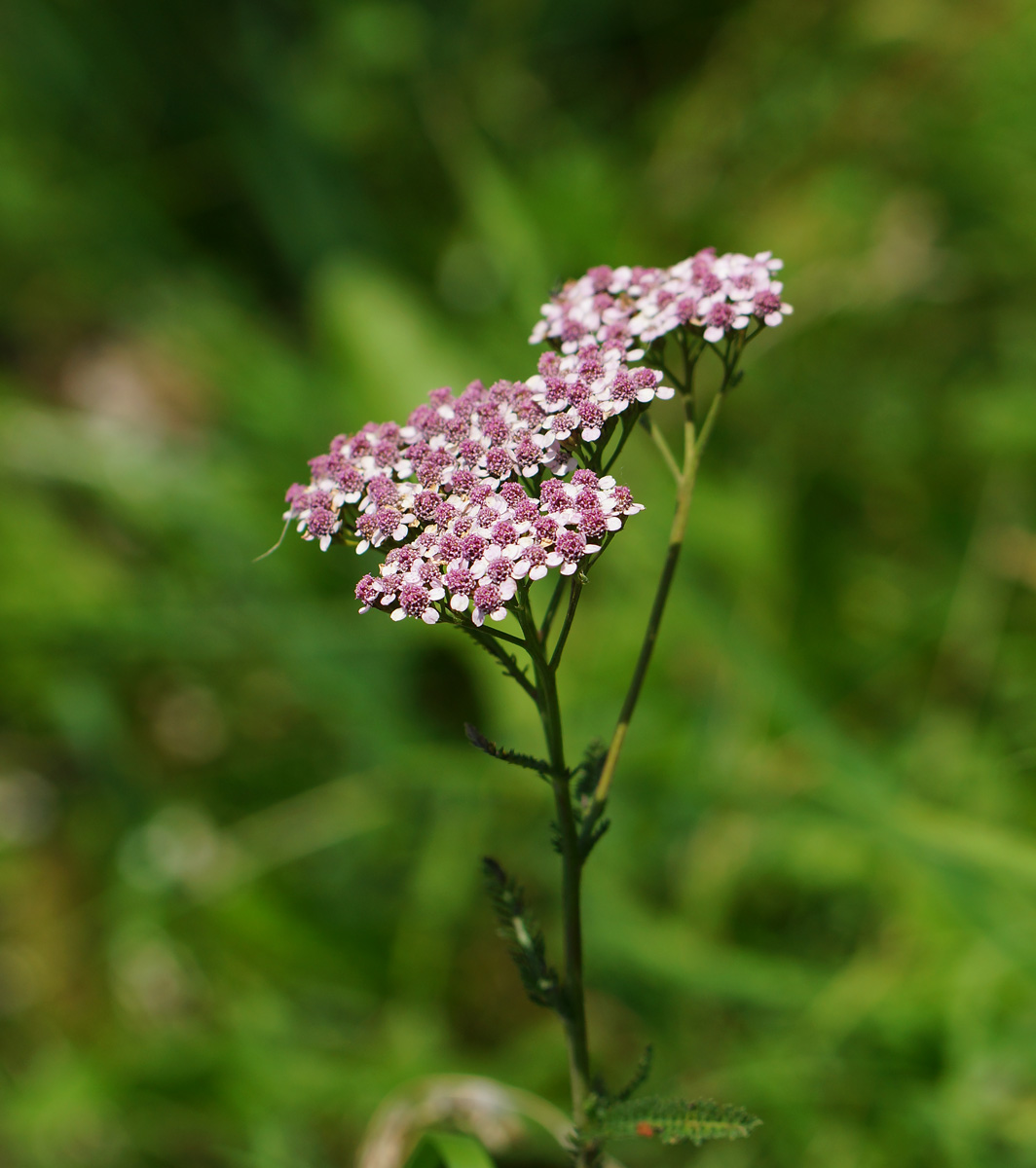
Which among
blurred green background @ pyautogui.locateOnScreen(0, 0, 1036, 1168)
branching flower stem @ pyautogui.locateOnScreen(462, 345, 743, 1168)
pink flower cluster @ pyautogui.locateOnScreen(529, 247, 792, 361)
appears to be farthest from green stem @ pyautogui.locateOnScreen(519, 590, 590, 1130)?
blurred green background @ pyautogui.locateOnScreen(0, 0, 1036, 1168)

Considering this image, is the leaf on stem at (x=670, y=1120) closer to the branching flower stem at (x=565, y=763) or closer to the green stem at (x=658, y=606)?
the branching flower stem at (x=565, y=763)

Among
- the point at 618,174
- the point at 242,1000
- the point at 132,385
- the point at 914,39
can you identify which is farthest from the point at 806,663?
the point at 132,385

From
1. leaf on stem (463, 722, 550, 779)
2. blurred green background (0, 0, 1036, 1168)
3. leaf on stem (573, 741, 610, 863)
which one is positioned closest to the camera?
leaf on stem (463, 722, 550, 779)

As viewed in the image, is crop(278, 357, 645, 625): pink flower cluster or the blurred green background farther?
the blurred green background

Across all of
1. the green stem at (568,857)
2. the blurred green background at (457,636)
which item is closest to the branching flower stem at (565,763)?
the green stem at (568,857)

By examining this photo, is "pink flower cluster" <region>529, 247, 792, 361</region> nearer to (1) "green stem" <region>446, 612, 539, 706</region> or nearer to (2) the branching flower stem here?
(2) the branching flower stem

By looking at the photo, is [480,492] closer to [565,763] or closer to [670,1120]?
[565,763]

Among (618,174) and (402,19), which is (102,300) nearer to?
(402,19)
